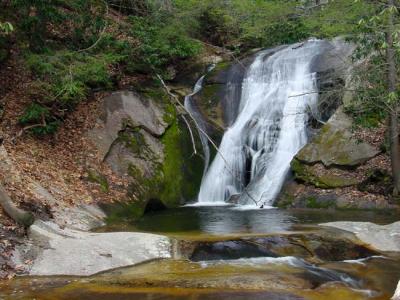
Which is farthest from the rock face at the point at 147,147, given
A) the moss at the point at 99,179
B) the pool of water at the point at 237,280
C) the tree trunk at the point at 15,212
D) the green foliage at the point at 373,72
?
the green foliage at the point at 373,72

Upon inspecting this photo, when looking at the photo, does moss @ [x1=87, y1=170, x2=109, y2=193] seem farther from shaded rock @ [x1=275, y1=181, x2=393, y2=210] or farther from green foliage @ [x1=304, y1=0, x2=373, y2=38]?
green foliage @ [x1=304, y1=0, x2=373, y2=38]

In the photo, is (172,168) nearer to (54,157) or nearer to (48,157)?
(54,157)

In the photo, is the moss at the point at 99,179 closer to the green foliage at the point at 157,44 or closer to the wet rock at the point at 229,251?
the wet rock at the point at 229,251

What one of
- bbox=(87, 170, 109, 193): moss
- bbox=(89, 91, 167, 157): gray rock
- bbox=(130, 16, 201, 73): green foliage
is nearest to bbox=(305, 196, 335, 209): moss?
bbox=(89, 91, 167, 157): gray rock

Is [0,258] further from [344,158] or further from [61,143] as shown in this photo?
[344,158]

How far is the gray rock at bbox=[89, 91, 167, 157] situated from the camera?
47.7 ft

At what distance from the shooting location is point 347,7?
15.3 meters

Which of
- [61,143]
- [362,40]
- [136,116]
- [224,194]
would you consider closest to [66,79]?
[61,143]

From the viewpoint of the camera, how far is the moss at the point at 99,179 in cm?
1289

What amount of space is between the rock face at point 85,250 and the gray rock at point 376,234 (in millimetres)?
3626

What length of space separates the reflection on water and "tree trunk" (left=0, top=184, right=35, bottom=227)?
242 cm

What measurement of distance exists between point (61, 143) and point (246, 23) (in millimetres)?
10848

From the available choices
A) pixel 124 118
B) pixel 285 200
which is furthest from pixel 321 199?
pixel 124 118

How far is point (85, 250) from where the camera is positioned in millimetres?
7941
